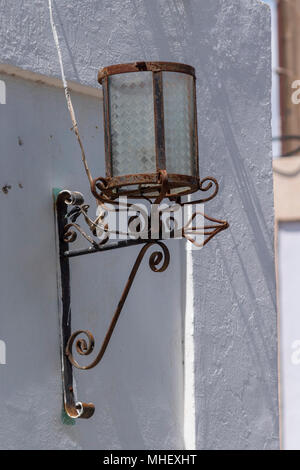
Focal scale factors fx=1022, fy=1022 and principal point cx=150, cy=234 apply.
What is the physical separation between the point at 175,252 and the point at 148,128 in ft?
3.60

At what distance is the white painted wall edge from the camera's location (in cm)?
339

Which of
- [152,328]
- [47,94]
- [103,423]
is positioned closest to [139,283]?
[152,328]

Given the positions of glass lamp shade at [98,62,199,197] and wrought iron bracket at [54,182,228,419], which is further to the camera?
wrought iron bracket at [54,182,228,419]

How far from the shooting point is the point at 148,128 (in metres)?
3.09

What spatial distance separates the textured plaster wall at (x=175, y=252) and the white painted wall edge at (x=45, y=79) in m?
0.02

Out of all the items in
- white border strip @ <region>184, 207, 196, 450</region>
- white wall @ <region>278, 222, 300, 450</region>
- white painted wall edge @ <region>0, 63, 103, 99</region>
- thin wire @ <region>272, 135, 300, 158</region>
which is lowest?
white wall @ <region>278, 222, 300, 450</region>

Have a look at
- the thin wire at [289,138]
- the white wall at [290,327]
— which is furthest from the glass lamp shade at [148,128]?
the thin wire at [289,138]

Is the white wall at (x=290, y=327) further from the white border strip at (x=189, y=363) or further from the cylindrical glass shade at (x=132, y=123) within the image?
the cylindrical glass shade at (x=132, y=123)

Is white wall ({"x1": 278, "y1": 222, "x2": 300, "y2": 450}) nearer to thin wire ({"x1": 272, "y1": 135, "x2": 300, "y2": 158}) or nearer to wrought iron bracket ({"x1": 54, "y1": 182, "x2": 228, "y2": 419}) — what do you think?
thin wire ({"x1": 272, "y1": 135, "x2": 300, "y2": 158})

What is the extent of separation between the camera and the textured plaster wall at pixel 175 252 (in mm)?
3385

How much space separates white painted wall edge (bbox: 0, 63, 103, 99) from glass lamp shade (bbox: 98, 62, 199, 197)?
359mm

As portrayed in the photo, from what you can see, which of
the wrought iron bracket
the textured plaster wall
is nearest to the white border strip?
the textured plaster wall

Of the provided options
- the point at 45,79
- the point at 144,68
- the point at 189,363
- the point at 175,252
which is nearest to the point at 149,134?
the point at 144,68

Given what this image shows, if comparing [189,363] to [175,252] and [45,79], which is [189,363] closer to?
[175,252]
